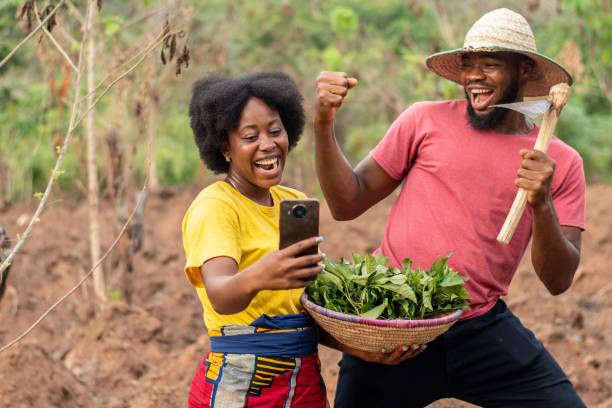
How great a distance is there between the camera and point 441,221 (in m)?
3.50

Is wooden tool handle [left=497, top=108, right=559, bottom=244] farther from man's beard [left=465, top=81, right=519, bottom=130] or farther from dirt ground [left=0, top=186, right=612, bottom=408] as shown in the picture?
dirt ground [left=0, top=186, right=612, bottom=408]

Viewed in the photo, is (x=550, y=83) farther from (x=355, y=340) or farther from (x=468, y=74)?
(x=355, y=340)

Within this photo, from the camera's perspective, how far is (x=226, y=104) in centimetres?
302

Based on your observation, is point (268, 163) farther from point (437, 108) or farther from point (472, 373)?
point (472, 373)

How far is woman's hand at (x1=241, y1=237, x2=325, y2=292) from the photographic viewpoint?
251 centimetres

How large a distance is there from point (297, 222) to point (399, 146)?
117cm

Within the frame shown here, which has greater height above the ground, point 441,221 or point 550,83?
point 550,83

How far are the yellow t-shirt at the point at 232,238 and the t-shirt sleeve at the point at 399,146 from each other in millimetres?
686

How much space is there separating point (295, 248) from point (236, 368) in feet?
2.15

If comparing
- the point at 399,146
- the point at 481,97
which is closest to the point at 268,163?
the point at 399,146

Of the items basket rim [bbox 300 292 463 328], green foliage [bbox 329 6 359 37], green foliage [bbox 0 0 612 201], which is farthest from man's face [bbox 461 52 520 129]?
green foliage [bbox 329 6 359 37]

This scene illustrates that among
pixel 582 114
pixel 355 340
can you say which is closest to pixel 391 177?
pixel 355 340

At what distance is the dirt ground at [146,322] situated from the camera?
526 centimetres

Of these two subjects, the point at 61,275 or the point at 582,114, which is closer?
the point at 61,275
